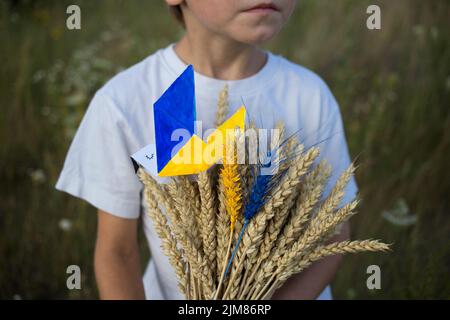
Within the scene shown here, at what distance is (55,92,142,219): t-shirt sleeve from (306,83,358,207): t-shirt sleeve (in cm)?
51

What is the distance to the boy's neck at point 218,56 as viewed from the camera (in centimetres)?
134

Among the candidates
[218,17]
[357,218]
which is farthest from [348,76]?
[218,17]

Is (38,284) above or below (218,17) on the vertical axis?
below

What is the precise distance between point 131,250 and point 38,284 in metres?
0.90

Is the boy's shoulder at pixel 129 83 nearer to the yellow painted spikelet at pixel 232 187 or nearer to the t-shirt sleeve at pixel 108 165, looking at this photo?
the t-shirt sleeve at pixel 108 165

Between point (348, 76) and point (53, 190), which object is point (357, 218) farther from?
point (53, 190)

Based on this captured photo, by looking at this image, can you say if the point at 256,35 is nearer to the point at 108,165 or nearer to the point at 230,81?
the point at 230,81

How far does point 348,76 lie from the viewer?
2.46m

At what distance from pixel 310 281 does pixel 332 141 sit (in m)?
0.39

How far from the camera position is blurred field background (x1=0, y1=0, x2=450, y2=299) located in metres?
2.12

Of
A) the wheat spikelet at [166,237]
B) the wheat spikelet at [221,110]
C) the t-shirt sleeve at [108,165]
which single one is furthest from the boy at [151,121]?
the wheat spikelet at [166,237]

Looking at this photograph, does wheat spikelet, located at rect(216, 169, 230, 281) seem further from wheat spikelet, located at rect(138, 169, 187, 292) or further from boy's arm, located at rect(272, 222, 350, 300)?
boy's arm, located at rect(272, 222, 350, 300)

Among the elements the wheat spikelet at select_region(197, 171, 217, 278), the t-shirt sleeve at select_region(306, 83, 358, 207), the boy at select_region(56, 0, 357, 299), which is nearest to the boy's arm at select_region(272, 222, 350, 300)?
the boy at select_region(56, 0, 357, 299)

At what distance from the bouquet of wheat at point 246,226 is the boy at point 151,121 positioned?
0.39m
